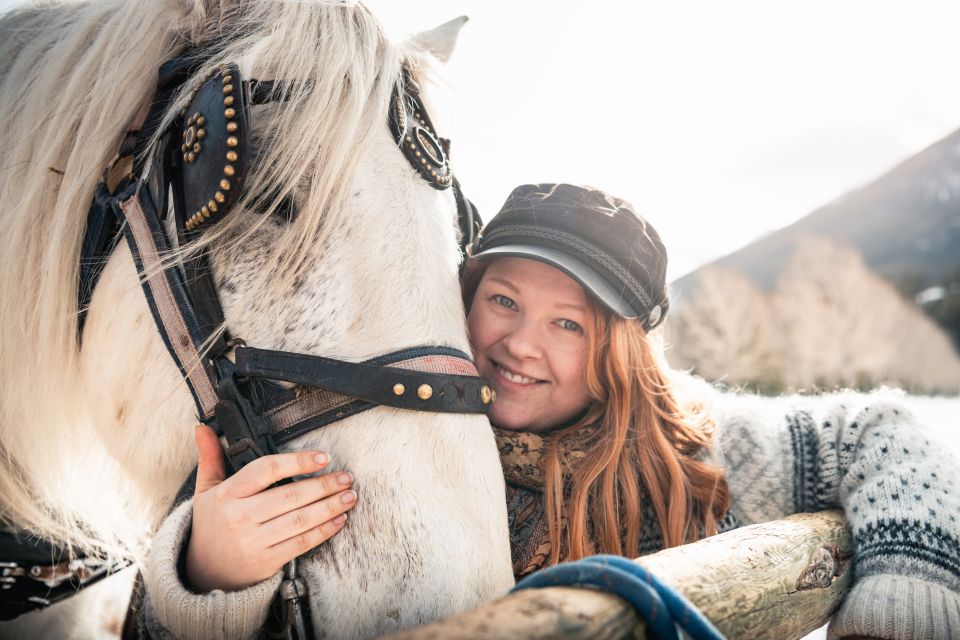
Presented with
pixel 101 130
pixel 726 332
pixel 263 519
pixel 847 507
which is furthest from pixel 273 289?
pixel 726 332

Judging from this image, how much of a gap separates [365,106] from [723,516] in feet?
5.02

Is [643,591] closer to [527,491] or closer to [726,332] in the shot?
[527,491]

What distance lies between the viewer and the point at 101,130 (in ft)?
3.71

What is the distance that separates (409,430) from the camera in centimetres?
90

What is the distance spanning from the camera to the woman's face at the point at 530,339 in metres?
1.70

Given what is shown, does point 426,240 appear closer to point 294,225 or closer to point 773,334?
point 294,225

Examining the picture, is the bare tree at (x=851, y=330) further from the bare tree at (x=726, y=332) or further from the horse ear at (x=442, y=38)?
the horse ear at (x=442, y=38)

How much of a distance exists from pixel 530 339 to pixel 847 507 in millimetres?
919

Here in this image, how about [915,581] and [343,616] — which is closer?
[343,616]

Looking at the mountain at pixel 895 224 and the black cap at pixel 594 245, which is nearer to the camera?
the black cap at pixel 594 245

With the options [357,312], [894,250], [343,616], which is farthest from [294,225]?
[894,250]

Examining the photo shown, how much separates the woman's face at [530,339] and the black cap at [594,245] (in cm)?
13

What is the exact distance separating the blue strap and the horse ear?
4.11ft

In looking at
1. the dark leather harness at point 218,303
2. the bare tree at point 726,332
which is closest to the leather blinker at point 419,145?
the dark leather harness at point 218,303
